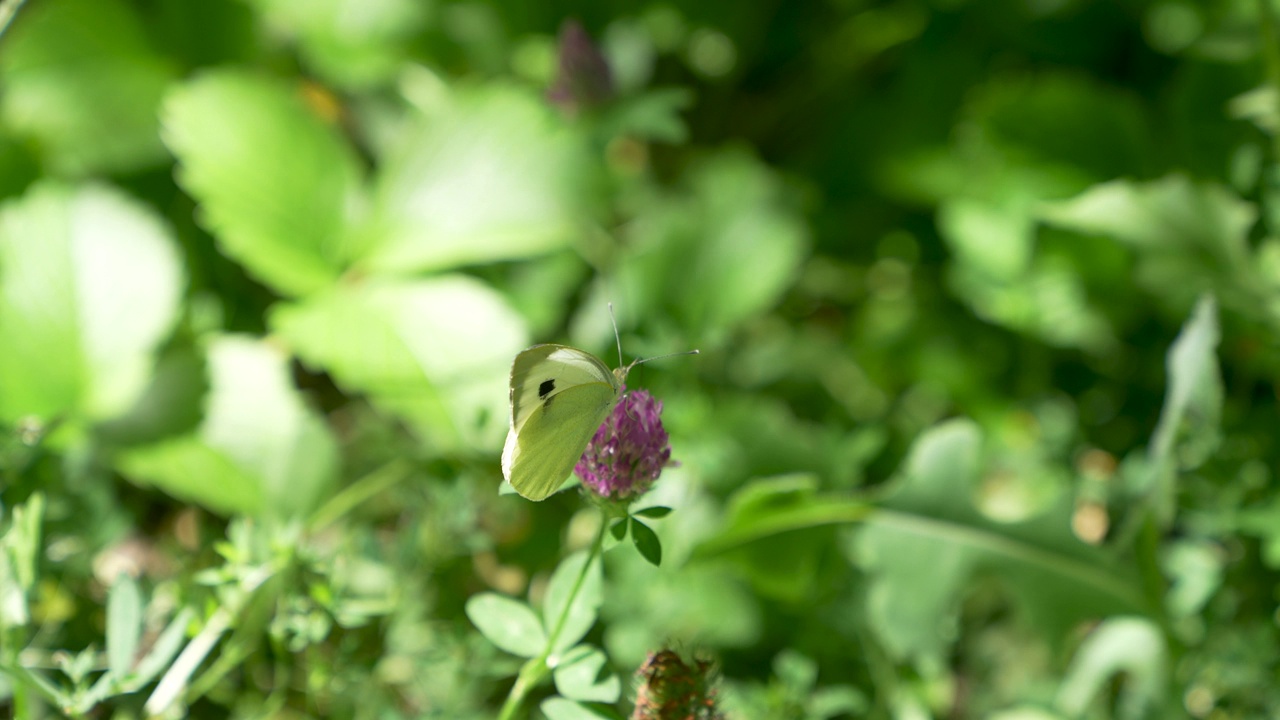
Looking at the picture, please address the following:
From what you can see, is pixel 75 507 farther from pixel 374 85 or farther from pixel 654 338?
pixel 374 85

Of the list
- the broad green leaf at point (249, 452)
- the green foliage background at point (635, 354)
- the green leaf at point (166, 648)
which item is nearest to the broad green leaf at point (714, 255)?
the green foliage background at point (635, 354)

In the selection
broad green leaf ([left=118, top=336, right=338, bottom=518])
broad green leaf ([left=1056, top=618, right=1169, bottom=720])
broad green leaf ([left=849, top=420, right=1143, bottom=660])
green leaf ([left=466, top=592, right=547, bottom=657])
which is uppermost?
green leaf ([left=466, top=592, right=547, bottom=657])

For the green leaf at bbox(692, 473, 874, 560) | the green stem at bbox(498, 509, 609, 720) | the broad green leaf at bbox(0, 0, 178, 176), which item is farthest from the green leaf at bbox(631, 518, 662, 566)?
the broad green leaf at bbox(0, 0, 178, 176)

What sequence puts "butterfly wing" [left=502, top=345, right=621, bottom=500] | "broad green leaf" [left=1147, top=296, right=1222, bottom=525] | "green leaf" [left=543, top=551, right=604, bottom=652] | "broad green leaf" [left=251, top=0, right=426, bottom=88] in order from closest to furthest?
1. "butterfly wing" [left=502, top=345, right=621, bottom=500]
2. "green leaf" [left=543, top=551, right=604, bottom=652]
3. "broad green leaf" [left=1147, top=296, right=1222, bottom=525]
4. "broad green leaf" [left=251, top=0, right=426, bottom=88]

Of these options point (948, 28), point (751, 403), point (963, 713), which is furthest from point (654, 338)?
point (948, 28)

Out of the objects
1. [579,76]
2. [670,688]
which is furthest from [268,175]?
[670,688]

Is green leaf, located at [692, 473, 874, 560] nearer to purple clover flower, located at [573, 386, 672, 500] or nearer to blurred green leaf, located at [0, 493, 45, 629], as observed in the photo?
purple clover flower, located at [573, 386, 672, 500]

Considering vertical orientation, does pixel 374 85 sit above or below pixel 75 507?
above
